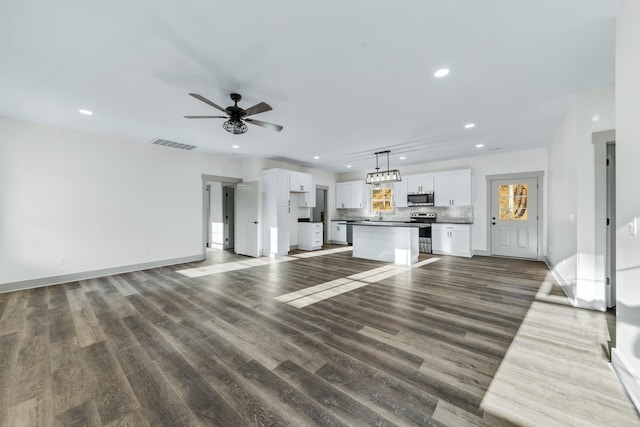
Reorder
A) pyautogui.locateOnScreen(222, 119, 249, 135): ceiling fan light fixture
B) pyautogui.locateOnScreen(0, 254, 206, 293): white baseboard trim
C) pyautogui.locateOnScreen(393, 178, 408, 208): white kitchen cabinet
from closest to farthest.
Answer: pyautogui.locateOnScreen(222, 119, 249, 135): ceiling fan light fixture → pyautogui.locateOnScreen(0, 254, 206, 293): white baseboard trim → pyautogui.locateOnScreen(393, 178, 408, 208): white kitchen cabinet

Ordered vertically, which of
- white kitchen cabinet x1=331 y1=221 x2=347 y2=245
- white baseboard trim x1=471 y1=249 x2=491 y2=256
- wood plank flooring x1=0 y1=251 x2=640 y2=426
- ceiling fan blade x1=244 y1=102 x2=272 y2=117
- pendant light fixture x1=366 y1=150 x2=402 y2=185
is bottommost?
wood plank flooring x1=0 y1=251 x2=640 y2=426

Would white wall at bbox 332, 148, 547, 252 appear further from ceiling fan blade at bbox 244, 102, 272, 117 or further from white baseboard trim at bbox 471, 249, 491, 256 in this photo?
ceiling fan blade at bbox 244, 102, 272, 117

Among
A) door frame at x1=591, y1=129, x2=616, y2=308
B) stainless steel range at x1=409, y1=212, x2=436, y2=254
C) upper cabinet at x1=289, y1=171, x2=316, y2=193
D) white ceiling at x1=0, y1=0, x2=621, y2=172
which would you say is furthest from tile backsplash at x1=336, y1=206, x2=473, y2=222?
door frame at x1=591, y1=129, x2=616, y2=308

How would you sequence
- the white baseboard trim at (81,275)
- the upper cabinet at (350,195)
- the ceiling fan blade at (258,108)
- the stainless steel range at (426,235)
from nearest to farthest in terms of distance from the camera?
the ceiling fan blade at (258,108), the white baseboard trim at (81,275), the stainless steel range at (426,235), the upper cabinet at (350,195)

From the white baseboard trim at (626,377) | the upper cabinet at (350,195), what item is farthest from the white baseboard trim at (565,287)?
the upper cabinet at (350,195)

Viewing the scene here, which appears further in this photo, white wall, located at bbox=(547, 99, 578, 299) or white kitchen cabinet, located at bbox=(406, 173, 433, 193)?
white kitchen cabinet, located at bbox=(406, 173, 433, 193)

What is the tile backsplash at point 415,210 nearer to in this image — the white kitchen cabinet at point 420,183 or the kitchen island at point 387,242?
the white kitchen cabinet at point 420,183

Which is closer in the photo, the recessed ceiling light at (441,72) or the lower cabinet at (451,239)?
the recessed ceiling light at (441,72)

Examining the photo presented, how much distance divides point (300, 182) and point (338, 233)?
110 inches

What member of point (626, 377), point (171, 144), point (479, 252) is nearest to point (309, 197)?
point (171, 144)

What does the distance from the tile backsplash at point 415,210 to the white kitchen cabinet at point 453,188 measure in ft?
1.20

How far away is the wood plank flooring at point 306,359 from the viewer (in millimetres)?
Answer: 1531

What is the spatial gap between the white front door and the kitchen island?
94.4 inches

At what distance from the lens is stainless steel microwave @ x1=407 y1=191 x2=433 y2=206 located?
7363 mm
